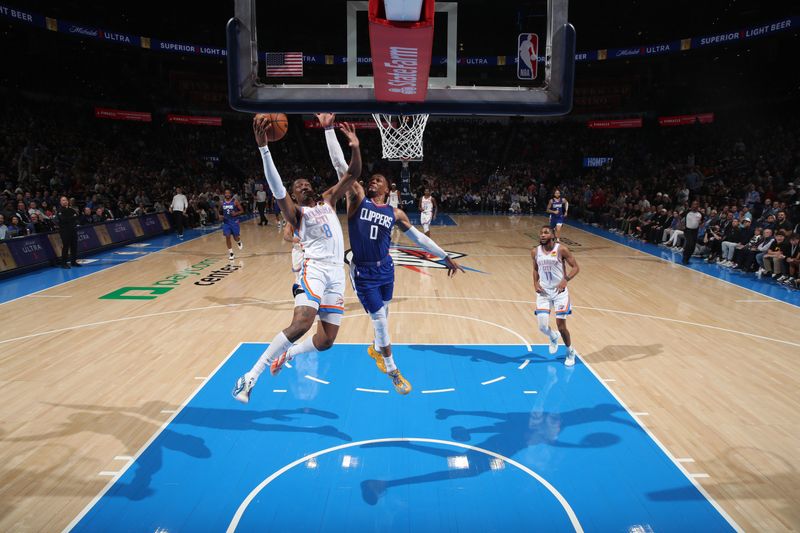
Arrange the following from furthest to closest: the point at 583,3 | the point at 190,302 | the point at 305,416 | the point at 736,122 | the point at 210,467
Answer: the point at 736,122
the point at 583,3
the point at 190,302
the point at 305,416
the point at 210,467

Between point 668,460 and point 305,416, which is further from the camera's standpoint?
point 305,416

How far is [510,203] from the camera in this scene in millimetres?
29297

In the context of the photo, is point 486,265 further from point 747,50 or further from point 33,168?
point 747,50

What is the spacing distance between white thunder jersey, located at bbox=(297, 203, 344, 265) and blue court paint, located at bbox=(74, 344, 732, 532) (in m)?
1.58

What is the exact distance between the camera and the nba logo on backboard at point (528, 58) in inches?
186

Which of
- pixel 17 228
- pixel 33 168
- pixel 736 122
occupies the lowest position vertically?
pixel 17 228

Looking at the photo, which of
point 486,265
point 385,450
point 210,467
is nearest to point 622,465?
point 385,450

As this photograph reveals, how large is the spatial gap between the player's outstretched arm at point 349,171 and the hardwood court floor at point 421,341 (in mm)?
2719

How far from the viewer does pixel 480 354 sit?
7367 mm

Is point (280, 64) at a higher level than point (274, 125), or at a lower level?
higher

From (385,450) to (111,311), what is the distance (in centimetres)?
672

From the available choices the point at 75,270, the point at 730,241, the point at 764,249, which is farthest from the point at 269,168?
the point at 730,241

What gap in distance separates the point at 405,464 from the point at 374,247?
195 centimetres

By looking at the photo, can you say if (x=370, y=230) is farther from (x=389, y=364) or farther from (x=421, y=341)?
(x=421, y=341)
